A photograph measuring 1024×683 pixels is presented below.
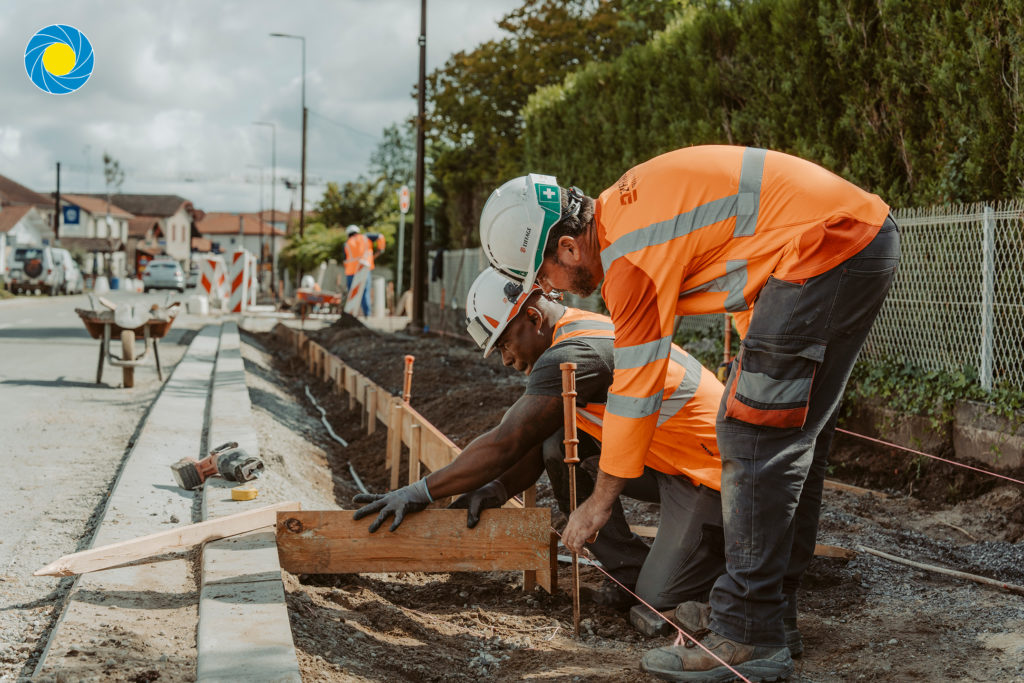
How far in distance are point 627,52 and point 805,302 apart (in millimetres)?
9340

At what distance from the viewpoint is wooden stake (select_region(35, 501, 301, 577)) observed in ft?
11.7

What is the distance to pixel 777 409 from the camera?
2.75 meters

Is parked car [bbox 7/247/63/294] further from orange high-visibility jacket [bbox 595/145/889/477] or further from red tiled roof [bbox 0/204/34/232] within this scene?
orange high-visibility jacket [bbox 595/145/889/477]

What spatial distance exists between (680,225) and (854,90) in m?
5.36

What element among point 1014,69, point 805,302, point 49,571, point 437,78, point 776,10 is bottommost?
point 49,571

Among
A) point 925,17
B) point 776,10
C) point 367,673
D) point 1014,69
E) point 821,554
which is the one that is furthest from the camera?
point 776,10

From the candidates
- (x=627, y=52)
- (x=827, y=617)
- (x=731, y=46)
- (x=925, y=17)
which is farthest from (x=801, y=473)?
(x=627, y=52)

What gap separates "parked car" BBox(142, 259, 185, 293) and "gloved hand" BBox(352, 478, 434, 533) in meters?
47.3

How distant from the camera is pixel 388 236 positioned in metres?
34.8

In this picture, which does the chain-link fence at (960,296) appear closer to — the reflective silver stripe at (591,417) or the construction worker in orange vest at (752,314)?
the reflective silver stripe at (591,417)

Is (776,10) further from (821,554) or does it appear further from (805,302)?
(805,302)

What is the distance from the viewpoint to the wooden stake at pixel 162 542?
140 inches

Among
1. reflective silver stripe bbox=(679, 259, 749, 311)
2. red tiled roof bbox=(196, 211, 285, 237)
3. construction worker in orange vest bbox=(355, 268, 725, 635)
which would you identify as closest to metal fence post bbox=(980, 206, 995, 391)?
construction worker in orange vest bbox=(355, 268, 725, 635)

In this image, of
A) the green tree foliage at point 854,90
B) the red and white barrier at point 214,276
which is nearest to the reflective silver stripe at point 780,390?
the green tree foliage at point 854,90
